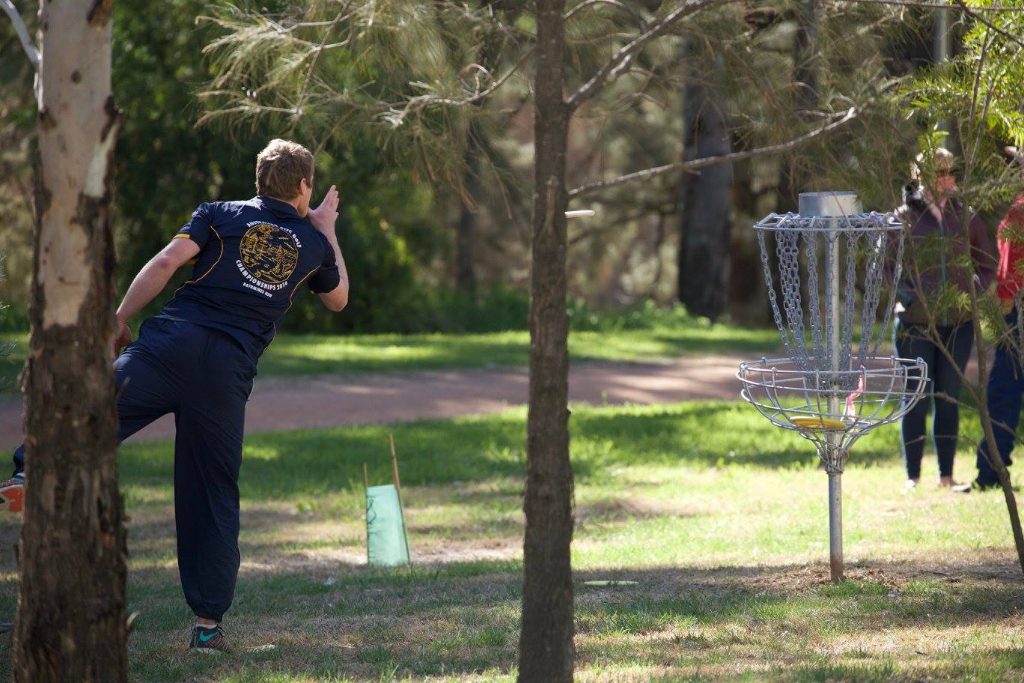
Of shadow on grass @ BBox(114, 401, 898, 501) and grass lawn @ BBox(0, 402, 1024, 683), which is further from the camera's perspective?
shadow on grass @ BBox(114, 401, 898, 501)

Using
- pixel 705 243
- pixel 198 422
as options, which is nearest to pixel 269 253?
pixel 198 422

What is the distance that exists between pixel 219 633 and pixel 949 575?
2957mm

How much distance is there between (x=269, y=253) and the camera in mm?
4637

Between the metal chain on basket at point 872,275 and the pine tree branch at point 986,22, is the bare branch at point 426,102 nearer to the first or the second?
the metal chain on basket at point 872,275

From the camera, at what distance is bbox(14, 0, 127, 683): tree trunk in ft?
10.4

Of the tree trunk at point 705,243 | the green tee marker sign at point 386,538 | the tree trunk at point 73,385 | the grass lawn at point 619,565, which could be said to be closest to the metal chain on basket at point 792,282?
the grass lawn at point 619,565

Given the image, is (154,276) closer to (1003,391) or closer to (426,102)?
(426,102)

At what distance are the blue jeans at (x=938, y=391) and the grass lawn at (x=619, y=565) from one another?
0.27 metres

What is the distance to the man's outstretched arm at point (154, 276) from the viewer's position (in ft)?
14.6

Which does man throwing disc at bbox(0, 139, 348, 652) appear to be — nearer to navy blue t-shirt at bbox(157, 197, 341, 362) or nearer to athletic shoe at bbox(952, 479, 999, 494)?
navy blue t-shirt at bbox(157, 197, 341, 362)

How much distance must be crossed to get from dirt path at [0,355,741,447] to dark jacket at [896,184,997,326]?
17.4 feet

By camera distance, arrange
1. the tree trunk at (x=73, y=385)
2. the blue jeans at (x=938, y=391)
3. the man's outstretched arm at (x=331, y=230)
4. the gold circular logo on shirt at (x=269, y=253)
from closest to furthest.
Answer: the tree trunk at (x=73, y=385), the gold circular logo on shirt at (x=269, y=253), the man's outstretched arm at (x=331, y=230), the blue jeans at (x=938, y=391)

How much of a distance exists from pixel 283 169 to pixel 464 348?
1078 centimetres

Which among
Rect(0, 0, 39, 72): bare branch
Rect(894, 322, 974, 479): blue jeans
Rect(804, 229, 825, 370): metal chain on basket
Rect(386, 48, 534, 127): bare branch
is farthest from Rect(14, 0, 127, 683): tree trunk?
Rect(894, 322, 974, 479): blue jeans
